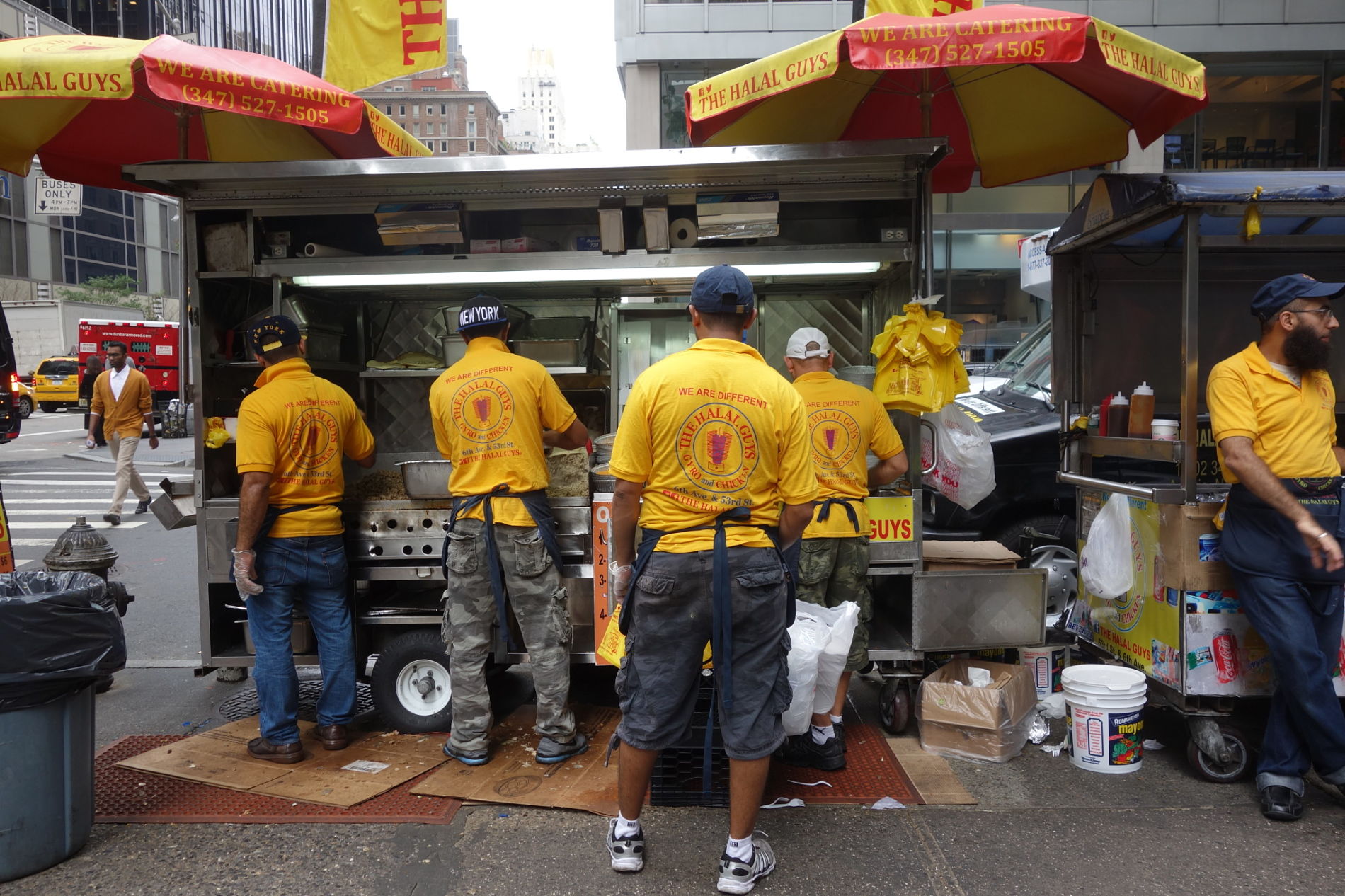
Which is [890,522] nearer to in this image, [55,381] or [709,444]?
[709,444]

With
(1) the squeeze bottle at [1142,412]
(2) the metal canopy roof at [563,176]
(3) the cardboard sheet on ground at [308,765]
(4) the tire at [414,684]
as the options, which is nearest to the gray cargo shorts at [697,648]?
(3) the cardboard sheet on ground at [308,765]

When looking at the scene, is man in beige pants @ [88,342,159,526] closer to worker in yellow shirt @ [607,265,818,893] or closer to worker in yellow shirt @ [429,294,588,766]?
worker in yellow shirt @ [429,294,588,766]

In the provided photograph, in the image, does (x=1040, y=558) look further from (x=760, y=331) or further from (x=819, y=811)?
(x=819, y=811)

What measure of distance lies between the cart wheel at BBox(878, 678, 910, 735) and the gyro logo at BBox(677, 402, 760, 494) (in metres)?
2.05

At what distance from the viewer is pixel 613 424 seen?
5633mm

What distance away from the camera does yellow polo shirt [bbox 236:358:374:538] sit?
414cm

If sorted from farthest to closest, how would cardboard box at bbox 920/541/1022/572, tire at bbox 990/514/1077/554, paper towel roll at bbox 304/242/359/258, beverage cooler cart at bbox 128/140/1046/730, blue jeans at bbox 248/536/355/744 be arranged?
tire at bbox 990/514/1077/554, paper towel roll at bbox 304/242/359/258, cardboard box at bbox 920/541/1022/572, beverage cooler cart at bbox 128/140/1046/730, blue jeans at bbox 248/536/355/744

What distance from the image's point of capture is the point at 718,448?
9.74 ft

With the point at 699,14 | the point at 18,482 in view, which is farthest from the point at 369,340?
the point at 18,482

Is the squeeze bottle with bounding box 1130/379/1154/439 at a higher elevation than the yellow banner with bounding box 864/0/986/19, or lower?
lower

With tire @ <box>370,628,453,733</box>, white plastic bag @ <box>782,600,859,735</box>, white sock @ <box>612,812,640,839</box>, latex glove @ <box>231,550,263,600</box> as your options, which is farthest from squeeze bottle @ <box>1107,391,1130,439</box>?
latex glove @ <box>231,550,263,600</box>

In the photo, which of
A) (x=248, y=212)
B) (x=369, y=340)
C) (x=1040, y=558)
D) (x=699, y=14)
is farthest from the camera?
(x=699, y=14)

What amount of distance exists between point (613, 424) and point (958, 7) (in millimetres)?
3091

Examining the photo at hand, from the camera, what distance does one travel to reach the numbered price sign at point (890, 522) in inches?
179
